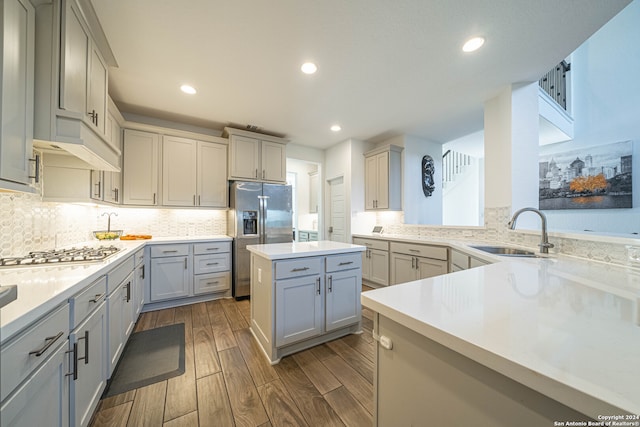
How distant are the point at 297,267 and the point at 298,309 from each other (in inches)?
14.6

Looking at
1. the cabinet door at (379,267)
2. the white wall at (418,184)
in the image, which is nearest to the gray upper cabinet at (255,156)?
the cabinet door at (379,267)

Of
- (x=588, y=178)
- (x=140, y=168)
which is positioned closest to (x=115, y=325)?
(x=140, y=168)

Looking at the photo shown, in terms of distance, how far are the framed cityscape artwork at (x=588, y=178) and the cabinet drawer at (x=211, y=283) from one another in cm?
567

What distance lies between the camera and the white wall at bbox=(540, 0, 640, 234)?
3.22 meters

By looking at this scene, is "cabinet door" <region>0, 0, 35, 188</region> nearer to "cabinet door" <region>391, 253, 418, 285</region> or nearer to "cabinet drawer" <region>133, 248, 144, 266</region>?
"cabinet drawer" <region>133, 248, 144, 266</region>

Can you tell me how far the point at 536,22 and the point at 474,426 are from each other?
2.56 meters

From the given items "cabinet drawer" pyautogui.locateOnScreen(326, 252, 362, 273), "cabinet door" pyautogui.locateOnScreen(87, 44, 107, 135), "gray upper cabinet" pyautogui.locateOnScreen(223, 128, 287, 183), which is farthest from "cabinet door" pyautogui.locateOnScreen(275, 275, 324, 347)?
"gray upper cabinet" pyautogui.locateOnScreen(223, 128, 287, 183)

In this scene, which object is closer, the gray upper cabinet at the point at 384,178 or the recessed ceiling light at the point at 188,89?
the recessed ceiling light at the point at 188,89

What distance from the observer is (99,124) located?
5.80 ft

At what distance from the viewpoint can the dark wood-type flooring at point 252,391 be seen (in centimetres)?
132

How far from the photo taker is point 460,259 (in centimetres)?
238

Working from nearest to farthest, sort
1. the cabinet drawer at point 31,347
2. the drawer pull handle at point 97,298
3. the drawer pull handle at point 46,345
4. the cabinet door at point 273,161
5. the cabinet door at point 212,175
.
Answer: the cabinet drawer at point 31,347 < the drawer pull handle at point 46,345 < the drawer pull handle at point 97,298 < the cabinet door at point 212,175 < the cabinet door at point 273,161

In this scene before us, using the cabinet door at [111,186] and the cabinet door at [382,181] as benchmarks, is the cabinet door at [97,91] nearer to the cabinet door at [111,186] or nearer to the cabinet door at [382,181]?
the cabinet door at [111,186]

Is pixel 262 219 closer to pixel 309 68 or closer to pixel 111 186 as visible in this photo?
pixel 111 186
